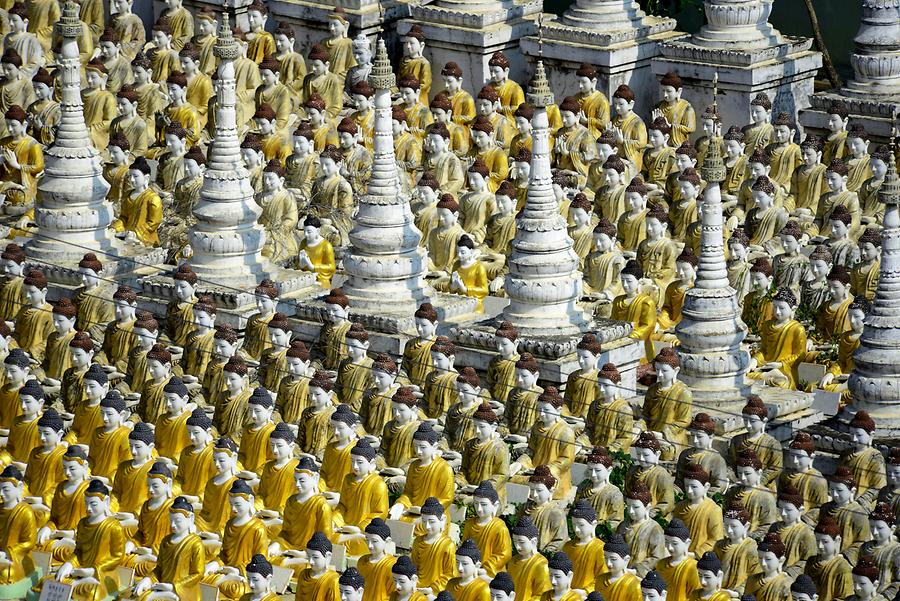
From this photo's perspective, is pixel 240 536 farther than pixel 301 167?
No

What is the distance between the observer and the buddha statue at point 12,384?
3866cm

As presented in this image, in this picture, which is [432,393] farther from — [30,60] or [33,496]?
[30,60]

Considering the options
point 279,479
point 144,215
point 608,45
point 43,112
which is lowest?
point 279,479

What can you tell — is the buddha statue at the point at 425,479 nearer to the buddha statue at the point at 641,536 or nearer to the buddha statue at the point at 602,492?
the buddha statue at the point at 602,492

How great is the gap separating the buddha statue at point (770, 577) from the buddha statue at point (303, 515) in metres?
4.87

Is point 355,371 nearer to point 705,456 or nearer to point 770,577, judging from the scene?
point 705,456

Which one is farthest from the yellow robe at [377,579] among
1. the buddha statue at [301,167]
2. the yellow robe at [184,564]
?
the buddha statue at [301,167]

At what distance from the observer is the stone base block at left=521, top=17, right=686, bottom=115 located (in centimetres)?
4841

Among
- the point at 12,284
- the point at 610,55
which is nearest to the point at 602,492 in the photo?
the point at 12,284

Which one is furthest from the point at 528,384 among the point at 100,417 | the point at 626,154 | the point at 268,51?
the point at 268,51

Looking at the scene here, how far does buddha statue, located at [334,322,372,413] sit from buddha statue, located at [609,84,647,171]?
30.4 feet

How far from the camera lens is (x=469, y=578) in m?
33.0

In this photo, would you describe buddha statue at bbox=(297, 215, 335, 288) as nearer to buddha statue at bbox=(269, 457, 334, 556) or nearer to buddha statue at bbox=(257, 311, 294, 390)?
buddha statue at bbox=(257, 311, 294, 390)

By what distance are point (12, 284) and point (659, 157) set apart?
32.0ft
